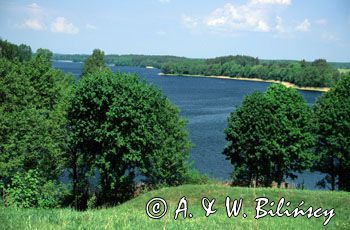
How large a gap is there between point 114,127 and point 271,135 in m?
13.0

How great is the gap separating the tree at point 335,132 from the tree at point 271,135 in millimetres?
1175

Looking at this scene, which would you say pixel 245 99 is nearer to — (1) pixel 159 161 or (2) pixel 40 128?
(1) pixel 159 161

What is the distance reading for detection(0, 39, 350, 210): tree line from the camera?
26.3 metres

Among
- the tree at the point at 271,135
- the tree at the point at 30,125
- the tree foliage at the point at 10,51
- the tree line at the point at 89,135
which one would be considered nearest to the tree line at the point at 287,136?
the tree at the point at 271,135

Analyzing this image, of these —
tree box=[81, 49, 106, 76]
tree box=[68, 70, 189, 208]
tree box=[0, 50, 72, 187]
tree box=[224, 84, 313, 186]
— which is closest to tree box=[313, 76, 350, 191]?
tree box=[224, 84, 313, 186]

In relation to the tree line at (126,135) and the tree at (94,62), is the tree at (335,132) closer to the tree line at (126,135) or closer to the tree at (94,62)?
the tree line at (126,135)

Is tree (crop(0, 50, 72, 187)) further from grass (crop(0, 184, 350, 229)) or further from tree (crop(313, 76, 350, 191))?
tree (crop(313, 76, 350, 191))

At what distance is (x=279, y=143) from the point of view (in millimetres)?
33562

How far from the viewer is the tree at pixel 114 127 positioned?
89.8 feet

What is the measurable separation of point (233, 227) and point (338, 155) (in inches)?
941

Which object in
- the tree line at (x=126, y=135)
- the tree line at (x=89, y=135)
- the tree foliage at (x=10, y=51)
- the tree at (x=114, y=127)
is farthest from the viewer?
the tree foliage at (x=10, y=51)

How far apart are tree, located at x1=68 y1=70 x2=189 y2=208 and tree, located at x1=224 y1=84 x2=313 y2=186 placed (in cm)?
727

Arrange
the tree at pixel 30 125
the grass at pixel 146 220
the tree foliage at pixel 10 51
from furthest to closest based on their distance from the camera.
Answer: the tree foliage at pixel 10 51
the tree at pixel 30 125
the grass at pixel 146 220

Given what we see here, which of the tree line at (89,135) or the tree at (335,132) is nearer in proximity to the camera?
the tree line at (89,135)
